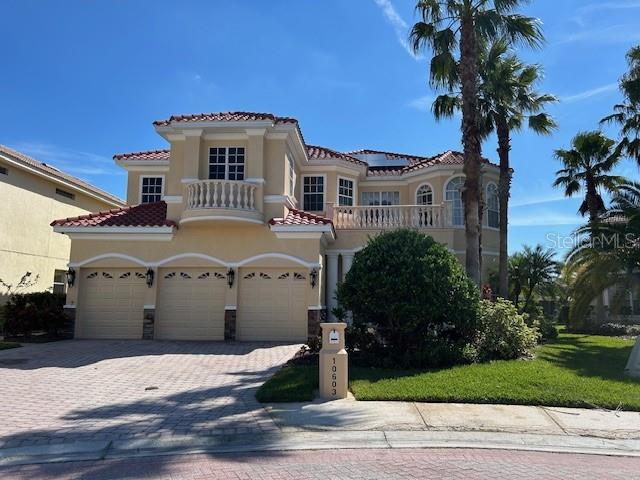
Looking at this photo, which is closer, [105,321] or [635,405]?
[635,405]

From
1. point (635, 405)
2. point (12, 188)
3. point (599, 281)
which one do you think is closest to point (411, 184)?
point (599, 281)

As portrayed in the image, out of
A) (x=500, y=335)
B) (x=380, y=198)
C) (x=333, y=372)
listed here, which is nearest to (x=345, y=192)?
(x=380, y=198)

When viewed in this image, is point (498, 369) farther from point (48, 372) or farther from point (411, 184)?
point (411, 184)

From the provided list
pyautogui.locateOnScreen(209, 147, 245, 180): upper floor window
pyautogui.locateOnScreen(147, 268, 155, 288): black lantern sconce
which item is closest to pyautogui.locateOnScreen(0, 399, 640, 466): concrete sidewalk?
pyautogui.locateOnScreen(147, 268, 155, 288): black lantern sconce

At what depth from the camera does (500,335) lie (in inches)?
468

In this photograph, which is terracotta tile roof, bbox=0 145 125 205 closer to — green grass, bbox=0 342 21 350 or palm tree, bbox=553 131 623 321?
green grass, bbox=0 342 21 350

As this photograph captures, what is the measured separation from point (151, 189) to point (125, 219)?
4908 millimetres

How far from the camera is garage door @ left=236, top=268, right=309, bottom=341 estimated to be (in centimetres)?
1574

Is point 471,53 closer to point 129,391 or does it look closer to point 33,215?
point 129,391

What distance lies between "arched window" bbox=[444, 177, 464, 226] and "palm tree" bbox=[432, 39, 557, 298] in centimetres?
152

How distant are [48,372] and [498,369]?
9.39 metres

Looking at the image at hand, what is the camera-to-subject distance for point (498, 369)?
10242mm

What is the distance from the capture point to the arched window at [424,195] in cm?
2108

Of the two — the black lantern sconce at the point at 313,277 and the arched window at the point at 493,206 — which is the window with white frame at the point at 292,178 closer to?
the black lantern sconce at the point at 313,277
